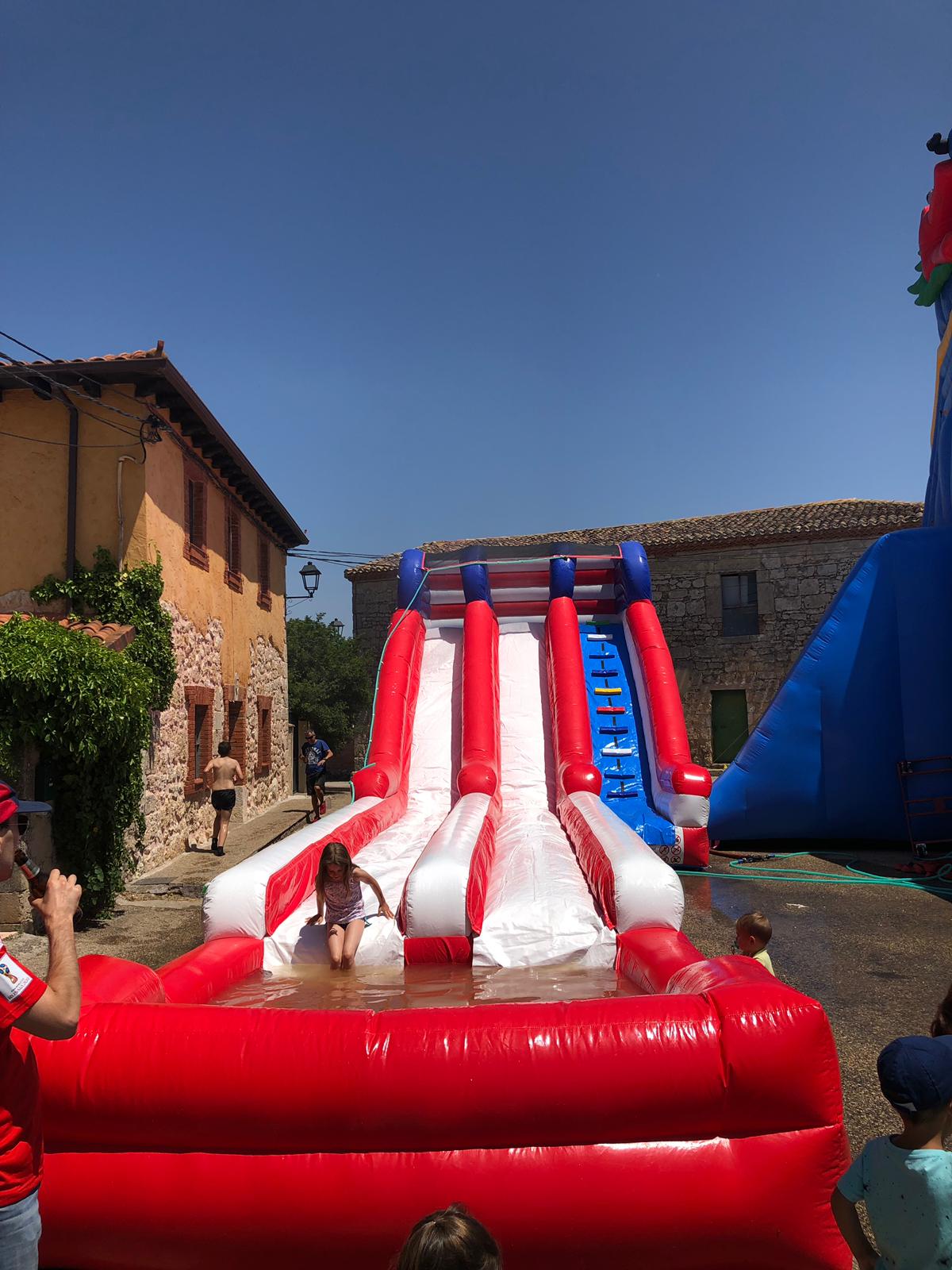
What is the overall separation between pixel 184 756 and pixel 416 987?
6694mm

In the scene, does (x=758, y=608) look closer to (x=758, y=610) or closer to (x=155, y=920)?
(x=758, y=610)

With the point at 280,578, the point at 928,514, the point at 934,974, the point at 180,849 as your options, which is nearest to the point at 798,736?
the point at 928,514

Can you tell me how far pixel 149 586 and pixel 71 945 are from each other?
306 inches

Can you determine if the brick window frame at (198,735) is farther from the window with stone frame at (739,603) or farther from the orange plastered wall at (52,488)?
the window with stone frame at (739,603)

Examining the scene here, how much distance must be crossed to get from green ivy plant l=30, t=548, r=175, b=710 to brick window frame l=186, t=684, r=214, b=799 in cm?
137

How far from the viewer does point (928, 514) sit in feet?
35.1

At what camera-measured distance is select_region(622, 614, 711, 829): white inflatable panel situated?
7711 mm

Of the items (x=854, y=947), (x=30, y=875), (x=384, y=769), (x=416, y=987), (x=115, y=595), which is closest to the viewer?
(x=30, y=875)

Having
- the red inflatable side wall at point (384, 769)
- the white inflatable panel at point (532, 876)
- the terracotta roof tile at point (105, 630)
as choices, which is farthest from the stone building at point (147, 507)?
the white inflatable panel at point (532, 876)

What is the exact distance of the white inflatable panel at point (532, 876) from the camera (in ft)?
14.9

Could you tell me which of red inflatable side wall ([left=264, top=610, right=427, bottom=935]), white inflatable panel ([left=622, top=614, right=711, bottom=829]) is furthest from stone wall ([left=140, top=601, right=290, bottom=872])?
white inflatable panel ([left=622, top=614, right=711, bottom=829])

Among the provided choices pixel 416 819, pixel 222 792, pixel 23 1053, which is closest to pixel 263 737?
pixel 222 792

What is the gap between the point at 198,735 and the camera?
11.1m

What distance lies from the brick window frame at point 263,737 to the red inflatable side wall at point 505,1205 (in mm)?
11671
